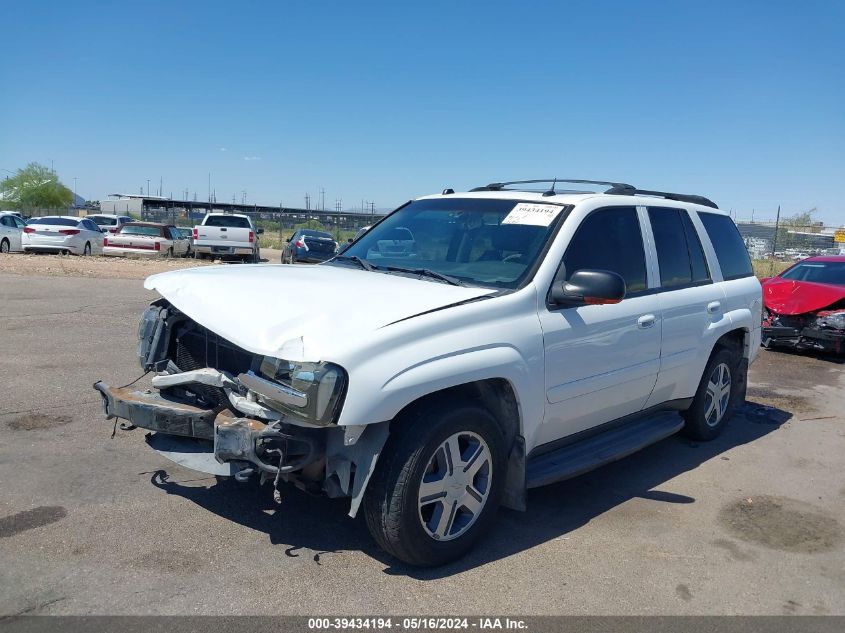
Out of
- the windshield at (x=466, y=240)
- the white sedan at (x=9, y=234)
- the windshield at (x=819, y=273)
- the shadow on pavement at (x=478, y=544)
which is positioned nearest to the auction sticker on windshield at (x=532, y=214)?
the windshield at (x=466, y=240)

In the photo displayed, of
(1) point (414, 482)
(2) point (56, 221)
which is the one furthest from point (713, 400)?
(2) point (56, 221)

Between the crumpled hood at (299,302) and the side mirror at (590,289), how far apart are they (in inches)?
18.2

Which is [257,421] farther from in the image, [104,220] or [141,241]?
[104,220]

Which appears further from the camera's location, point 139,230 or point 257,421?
point 139,230

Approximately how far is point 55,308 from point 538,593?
976 cm

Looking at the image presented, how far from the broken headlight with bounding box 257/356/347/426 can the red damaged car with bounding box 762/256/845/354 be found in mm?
9392

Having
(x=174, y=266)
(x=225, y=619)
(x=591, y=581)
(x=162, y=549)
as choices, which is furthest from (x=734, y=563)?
(x=174, y=266)

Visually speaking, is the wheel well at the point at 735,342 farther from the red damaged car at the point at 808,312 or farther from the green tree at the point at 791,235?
the green tree at the point at 791,235

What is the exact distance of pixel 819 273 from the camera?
37.9 feet

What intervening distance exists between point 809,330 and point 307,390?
9.53 meters

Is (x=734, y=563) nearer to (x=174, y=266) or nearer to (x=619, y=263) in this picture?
(x=619, y=263)

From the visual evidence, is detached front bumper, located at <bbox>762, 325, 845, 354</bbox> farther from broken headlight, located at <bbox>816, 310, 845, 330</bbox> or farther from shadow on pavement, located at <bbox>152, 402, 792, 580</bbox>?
shadow on pavement, located at <bbox>152, 402, 792, 580</bbox>

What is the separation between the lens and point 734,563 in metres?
4.01

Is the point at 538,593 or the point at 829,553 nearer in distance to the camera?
the point at 538,593
